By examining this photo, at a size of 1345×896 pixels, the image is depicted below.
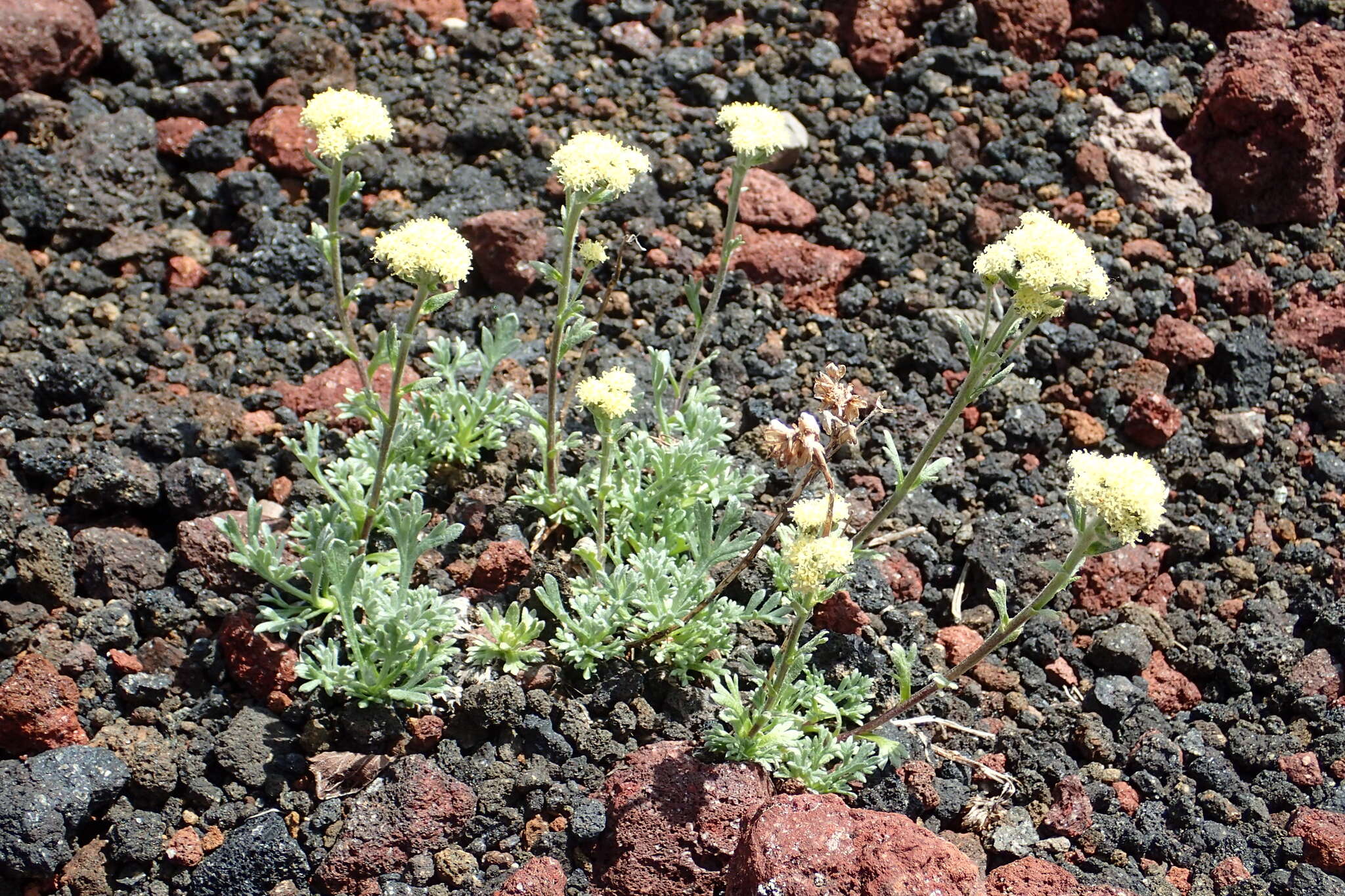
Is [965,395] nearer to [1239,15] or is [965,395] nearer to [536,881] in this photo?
[536,881]

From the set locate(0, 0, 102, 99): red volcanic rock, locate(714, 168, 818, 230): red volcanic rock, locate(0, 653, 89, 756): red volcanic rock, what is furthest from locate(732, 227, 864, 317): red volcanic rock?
locate(0, 0, 102, 99): red volcanic rock

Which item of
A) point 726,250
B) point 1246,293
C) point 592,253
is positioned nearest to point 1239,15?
point 1246,293

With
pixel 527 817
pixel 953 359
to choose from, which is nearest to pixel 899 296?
pixel 953 359

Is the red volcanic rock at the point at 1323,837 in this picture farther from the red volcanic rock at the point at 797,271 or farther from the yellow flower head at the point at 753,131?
the yellow flower head at the point at 753,131

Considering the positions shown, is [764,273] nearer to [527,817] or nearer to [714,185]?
[714,185]

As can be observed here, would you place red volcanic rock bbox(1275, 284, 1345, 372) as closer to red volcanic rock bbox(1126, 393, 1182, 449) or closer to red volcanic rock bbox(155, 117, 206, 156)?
red volcanic rock bbox(1126, 393, 1182, 449)

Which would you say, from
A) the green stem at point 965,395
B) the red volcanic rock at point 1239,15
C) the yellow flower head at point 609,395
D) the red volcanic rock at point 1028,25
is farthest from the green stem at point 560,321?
the red volcanic rock at point 1239,15
